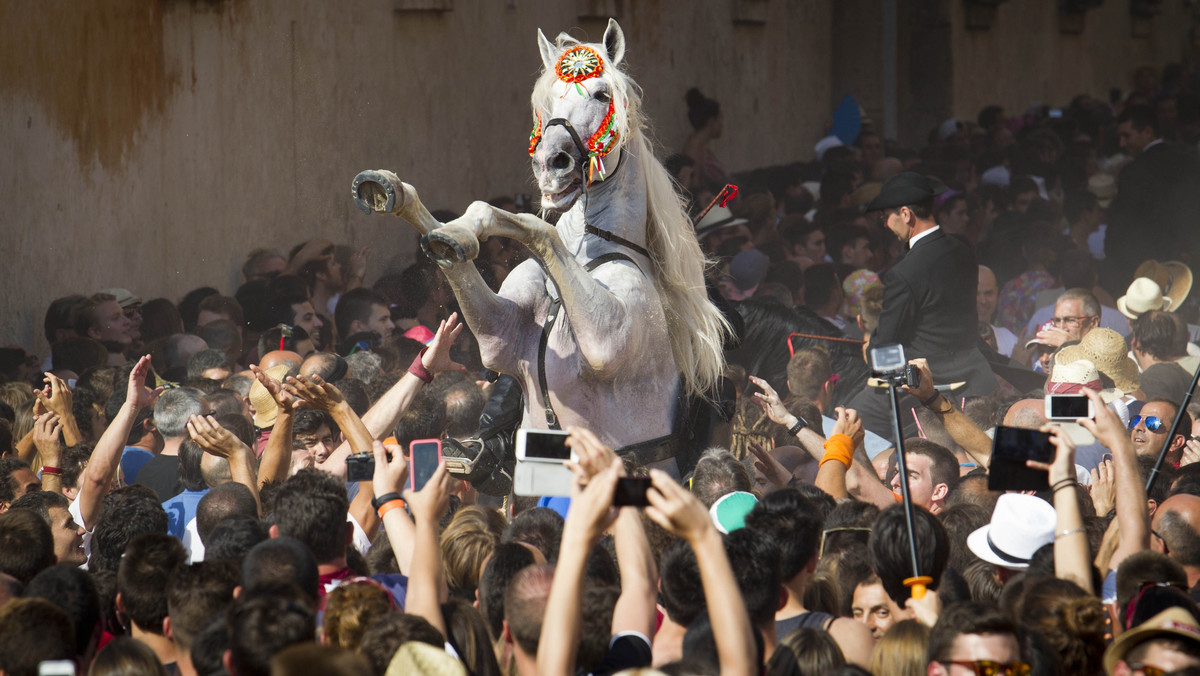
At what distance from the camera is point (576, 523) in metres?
2.94

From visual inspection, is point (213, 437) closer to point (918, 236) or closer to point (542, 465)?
point (542, 465)

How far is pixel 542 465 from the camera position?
10.8ft

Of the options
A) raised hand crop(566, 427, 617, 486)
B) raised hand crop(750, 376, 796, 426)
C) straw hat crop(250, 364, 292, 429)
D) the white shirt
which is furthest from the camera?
the white shirt

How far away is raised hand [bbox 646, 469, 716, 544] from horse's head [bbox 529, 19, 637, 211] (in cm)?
182

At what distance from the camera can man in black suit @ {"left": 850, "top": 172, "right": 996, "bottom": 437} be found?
25.8 feet

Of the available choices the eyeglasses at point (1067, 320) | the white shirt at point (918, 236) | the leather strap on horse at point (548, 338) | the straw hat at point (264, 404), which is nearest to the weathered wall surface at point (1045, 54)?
the eyeglasses at point (1067, 320)

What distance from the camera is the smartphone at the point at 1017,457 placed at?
3553 millimetres

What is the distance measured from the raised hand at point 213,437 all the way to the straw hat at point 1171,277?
22.8 feet

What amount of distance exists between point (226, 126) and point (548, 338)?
21.5 feet

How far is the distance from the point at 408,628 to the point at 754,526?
3.89 feet

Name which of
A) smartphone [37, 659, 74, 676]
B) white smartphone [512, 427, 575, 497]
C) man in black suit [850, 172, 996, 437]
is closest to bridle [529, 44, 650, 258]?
white smartphone [512, 427, 575, 497]

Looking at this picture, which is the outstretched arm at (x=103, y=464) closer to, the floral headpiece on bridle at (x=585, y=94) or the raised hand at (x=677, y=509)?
the floral headpiece on bridle at (x=585, y=94)

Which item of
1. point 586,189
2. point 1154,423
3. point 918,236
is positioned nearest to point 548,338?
point 586,189

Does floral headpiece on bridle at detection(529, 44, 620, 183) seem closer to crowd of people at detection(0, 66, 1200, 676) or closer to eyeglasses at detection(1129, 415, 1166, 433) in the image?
crowd of people at detection(0, 66, 1200, 676)
